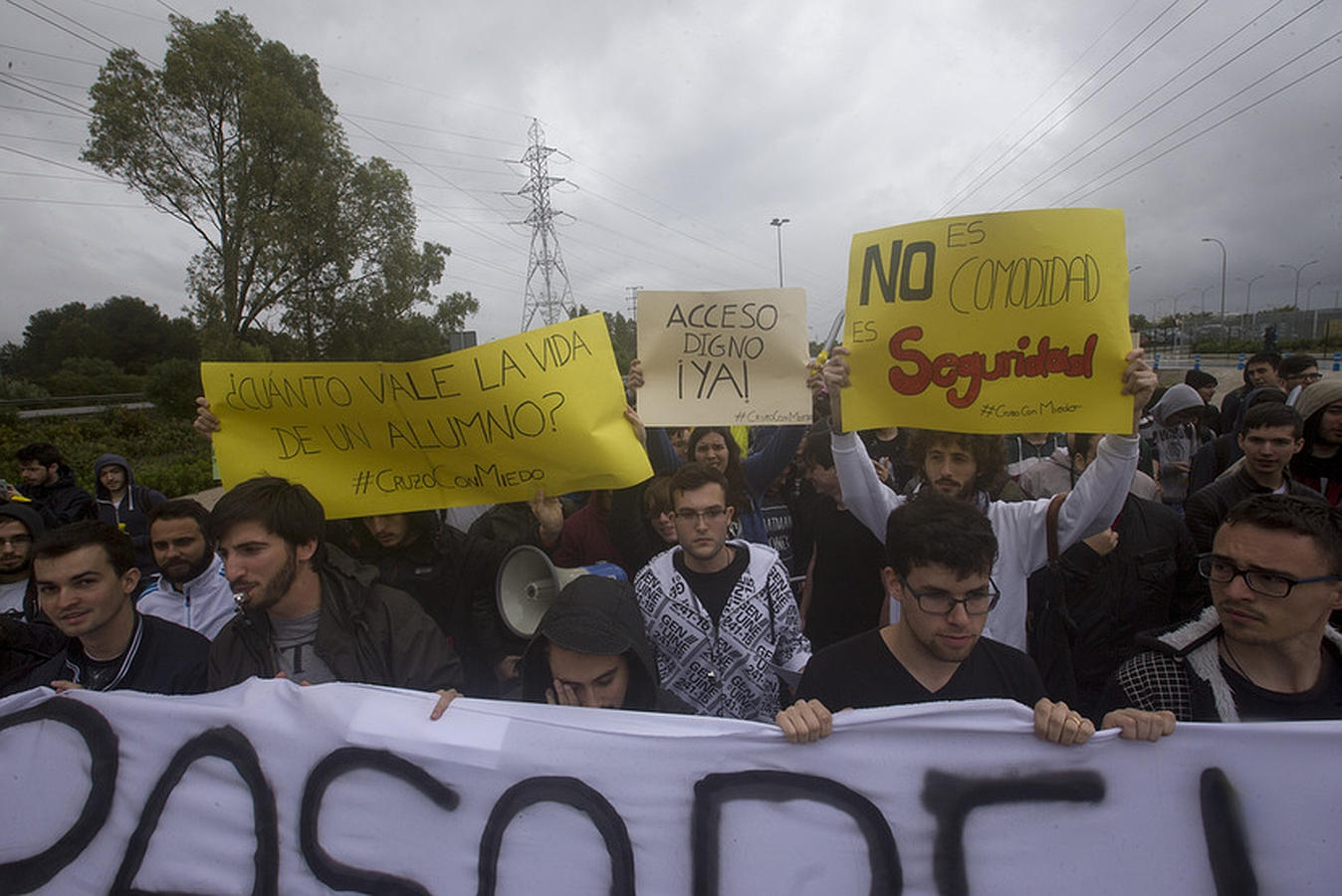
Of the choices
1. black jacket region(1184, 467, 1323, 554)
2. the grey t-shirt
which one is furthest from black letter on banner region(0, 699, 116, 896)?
black jacket region(1184, 467, 1323, 554)

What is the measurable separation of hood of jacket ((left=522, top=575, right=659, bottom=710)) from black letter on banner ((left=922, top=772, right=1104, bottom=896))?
2.62 ft

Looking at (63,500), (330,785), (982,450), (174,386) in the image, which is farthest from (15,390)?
(982,450)

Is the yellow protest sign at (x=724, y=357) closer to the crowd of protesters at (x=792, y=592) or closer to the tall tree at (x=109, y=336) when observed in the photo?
the crowd of protesters at (x=792, y=592)

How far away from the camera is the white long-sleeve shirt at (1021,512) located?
2.20 meters

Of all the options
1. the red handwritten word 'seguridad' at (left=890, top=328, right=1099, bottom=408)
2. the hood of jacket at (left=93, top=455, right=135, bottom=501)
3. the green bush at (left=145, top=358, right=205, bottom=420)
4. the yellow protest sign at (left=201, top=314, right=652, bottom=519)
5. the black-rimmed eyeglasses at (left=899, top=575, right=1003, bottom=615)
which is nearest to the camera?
the black-rimmed eyeglasses at (left=899, top=575, right=1003, bottom=615)

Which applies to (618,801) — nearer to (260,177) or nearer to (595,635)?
(595,635)

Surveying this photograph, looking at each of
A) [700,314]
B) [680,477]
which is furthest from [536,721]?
[700,314]

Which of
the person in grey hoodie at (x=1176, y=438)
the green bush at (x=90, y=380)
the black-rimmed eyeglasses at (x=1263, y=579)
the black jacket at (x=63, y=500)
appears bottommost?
the black-rimmed eyeglasses at (x=1263, y=579)

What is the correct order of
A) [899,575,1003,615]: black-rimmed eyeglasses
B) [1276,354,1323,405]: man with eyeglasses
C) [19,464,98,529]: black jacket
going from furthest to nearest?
[1276,354,1323,405]: man with eyeglasses < [19,464,98,529]: black jacket < [899,575,1003,615]: black-rimmed eyeglasses

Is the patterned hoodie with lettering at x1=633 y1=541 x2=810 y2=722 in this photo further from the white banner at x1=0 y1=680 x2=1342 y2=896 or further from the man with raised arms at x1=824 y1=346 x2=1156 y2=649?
the white banner at x1=0 y1=680 x2=1342 y2=896

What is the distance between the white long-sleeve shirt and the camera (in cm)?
220

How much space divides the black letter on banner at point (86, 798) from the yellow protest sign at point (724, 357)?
75.2 inches

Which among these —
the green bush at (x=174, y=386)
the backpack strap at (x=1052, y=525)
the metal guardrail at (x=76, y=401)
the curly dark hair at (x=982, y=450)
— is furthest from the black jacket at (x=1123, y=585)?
the metal guardrail at (x=76, y=401)

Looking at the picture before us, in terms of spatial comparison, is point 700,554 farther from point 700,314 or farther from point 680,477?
point 700,314
